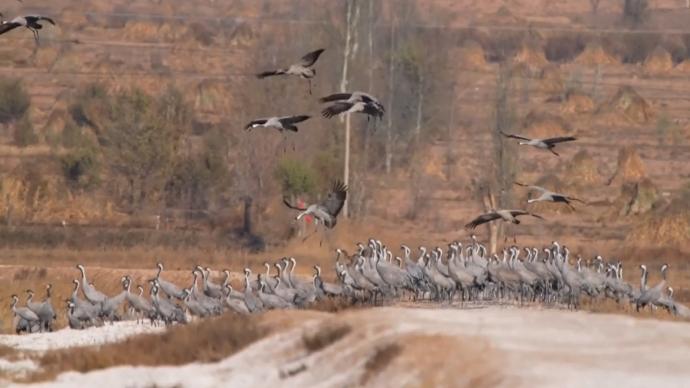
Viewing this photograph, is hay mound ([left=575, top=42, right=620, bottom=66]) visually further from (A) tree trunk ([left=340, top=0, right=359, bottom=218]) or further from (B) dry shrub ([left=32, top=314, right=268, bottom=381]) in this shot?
(B) dry shrub ([left=32, top=314, right=268, bottom=381])

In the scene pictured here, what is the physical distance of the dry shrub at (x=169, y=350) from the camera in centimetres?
2778

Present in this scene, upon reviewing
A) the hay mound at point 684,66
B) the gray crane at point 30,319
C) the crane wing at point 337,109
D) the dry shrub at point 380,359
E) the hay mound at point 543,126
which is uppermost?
the hay mound at point 684,66

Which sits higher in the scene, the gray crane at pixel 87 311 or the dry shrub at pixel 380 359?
the dry shrub at pixel 380 359

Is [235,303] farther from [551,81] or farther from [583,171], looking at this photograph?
[551,81]

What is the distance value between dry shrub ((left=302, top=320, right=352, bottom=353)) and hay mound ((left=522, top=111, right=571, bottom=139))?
207ft

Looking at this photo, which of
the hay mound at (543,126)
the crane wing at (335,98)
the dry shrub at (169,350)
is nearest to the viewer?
the dry shrub at (169,350)

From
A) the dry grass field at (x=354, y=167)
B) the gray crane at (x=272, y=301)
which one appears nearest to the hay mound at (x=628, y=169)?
the dry grass field at (x=354, y=167)

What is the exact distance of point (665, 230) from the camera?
6756cm

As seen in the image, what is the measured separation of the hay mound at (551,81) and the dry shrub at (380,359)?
7790 cm

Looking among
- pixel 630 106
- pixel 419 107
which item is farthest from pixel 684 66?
pixel 419 107

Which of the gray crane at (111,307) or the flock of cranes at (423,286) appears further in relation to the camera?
the gray crane at (111,307)

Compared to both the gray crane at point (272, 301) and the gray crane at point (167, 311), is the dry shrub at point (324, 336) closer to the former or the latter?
the gray crane at point (272, 301)

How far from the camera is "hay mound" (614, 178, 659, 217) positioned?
73.9 m

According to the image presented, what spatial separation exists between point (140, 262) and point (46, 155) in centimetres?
2147
